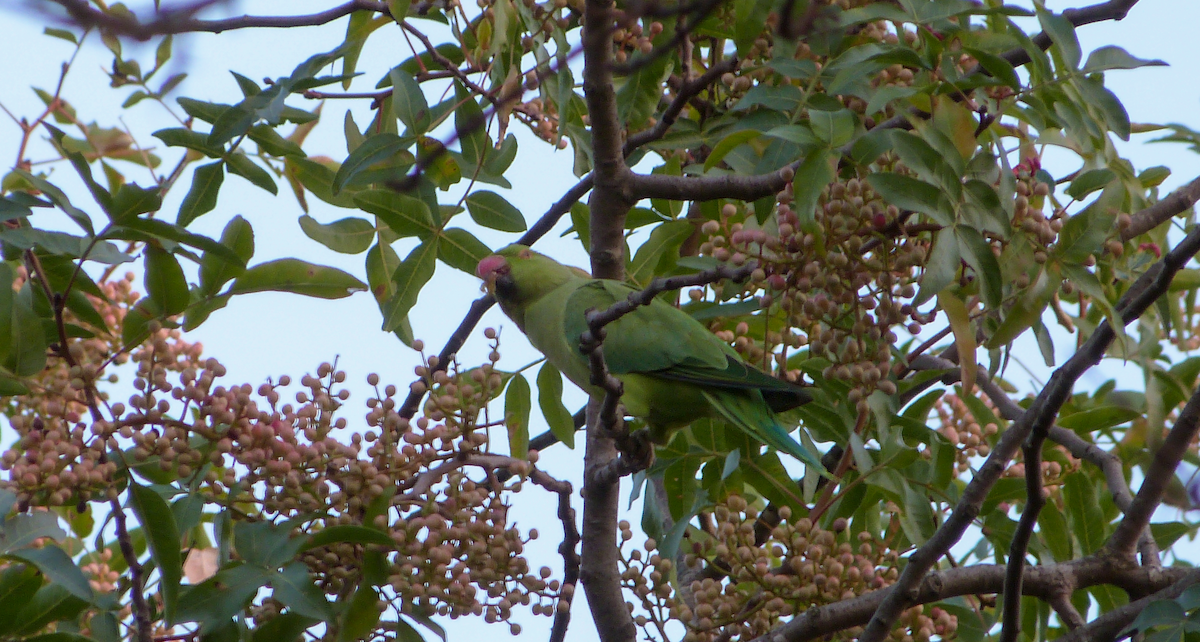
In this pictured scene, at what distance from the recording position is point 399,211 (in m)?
2.63

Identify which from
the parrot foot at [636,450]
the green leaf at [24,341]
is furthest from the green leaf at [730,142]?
the green leaf at [24,341]

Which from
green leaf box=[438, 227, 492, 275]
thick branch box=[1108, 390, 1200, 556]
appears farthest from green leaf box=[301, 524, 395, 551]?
thick branch box=[1108, 390, 1200, 556]

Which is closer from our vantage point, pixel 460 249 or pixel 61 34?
pixel 460 249

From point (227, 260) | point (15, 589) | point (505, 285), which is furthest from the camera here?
point (505, 285)

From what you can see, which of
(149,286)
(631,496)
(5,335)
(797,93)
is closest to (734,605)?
(631,496)

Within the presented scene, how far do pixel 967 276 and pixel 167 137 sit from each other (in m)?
2.01

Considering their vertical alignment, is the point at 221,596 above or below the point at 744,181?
below

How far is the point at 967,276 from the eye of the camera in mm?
2365

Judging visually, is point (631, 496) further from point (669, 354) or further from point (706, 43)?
point (706, 43)

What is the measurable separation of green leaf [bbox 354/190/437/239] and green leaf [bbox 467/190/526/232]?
0.44ft

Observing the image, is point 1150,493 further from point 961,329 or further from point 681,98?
point 681,98

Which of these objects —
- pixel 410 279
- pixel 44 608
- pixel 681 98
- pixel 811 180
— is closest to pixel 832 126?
pixel 811 180

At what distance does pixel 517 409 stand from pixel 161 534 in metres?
1.06

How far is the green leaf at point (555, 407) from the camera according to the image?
2.94 meters
